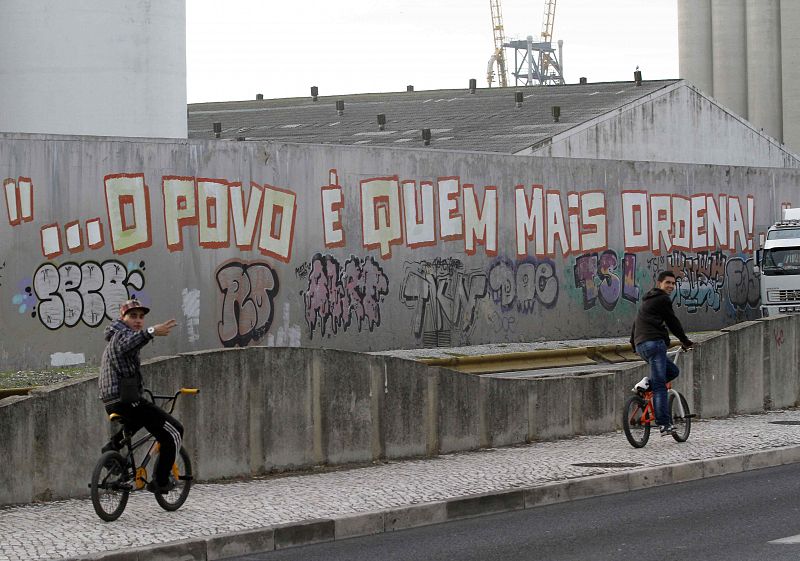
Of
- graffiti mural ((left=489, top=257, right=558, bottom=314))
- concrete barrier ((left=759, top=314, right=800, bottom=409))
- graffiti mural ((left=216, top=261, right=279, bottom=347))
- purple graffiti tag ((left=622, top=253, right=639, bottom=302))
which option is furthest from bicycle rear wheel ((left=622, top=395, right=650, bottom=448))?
purple graffiti tag ((left=622, top=253, right=639, bottom=302))

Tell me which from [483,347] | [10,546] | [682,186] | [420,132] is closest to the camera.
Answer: [10,546]

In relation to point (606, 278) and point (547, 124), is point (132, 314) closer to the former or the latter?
point (606, 278)

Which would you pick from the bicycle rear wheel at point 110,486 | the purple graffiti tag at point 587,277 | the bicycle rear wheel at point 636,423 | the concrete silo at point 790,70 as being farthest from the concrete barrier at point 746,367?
the concrete silo at point 790,70

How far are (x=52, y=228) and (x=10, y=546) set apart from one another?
12221 millimetres

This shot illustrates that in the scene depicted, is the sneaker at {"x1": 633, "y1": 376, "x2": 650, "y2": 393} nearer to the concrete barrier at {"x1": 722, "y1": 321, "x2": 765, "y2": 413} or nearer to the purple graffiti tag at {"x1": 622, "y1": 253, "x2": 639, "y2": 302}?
the concrete barrier at {"x1": 722, "y1": 321, "x2": 765, "y2": 413}

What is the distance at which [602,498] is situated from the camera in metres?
12.5

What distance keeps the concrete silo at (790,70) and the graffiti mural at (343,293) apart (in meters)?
58.0

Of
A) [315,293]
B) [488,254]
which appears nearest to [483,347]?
[488,254]

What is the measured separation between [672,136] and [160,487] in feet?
125

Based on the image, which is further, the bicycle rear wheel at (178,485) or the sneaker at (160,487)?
the bicycle rear wheel at (178,485)

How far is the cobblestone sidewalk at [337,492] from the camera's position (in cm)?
992

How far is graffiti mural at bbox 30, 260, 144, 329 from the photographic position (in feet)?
68.5

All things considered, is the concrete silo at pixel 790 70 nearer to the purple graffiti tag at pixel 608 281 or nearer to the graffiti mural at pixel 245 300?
the purple graffiti tag at pixel 608 281

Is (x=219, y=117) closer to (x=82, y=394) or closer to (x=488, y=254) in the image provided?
(x=488, y=254)
